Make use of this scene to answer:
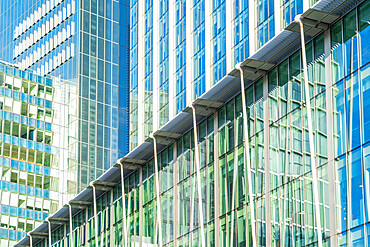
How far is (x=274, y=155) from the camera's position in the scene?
4578 centimetres

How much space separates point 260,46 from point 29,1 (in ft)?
245

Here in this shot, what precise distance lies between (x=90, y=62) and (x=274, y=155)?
64.5 meters

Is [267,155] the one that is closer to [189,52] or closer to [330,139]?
[330,139]

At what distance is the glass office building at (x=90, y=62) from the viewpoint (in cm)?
10562

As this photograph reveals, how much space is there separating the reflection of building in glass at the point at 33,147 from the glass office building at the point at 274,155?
137 feet

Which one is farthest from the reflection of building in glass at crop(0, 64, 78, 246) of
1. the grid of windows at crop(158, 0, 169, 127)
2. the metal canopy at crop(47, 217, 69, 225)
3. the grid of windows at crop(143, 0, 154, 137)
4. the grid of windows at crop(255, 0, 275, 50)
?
the grid of windows at crop(255, 0, 275, 50)

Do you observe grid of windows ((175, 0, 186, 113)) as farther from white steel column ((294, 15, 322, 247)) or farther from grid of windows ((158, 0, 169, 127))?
white steel column ((294, 15, 322, 247))

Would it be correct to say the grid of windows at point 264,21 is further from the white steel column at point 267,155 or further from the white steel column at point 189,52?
the white steel column at point 189,52

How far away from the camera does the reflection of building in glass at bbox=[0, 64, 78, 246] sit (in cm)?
10175

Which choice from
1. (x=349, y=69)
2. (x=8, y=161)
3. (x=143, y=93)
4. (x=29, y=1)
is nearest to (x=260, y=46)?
(x=349, y=69)

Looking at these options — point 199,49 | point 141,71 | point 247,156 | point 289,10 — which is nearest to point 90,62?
point 141,71

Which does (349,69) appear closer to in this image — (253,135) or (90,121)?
(253,135)

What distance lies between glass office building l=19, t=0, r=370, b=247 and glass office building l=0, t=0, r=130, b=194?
141 ft

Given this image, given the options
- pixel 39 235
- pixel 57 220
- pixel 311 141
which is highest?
pixel 57 220
